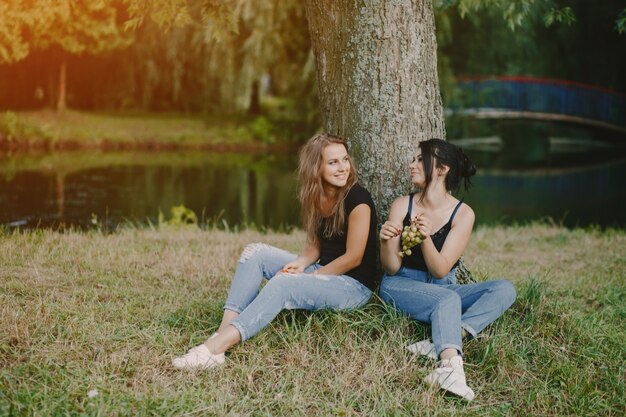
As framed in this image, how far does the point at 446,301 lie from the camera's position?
344cm

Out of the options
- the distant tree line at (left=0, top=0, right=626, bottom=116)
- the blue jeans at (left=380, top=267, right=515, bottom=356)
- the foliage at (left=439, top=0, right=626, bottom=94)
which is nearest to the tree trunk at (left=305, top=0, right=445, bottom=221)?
the blue jeans at (left=380, top=267, right=515, bottom=356)

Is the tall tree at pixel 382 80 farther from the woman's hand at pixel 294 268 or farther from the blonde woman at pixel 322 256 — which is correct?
the woman's hand at pixel 294 268

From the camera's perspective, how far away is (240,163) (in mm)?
17141

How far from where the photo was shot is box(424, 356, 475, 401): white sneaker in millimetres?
3152

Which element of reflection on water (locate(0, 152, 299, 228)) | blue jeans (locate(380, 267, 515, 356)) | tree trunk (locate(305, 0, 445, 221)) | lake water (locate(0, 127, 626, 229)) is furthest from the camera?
lake water (locate(0, 127, 626, 229))

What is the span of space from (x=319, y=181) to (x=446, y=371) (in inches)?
48.2

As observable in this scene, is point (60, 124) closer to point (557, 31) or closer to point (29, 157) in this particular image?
point (29, 157)

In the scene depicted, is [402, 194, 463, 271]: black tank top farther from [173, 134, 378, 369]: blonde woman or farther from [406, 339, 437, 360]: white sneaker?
[406, 339, 437, 360]: white sneaker

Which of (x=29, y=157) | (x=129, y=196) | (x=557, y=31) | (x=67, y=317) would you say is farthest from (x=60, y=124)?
(x=67, y=317)

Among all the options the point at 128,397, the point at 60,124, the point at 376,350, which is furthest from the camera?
the point at 60,124

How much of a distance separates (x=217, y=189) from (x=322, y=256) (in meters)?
9.47

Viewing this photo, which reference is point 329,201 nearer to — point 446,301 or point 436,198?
point 436,198

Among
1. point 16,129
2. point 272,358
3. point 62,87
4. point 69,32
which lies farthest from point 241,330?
point 62,87

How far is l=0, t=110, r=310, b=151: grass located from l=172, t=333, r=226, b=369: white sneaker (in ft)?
49.6
